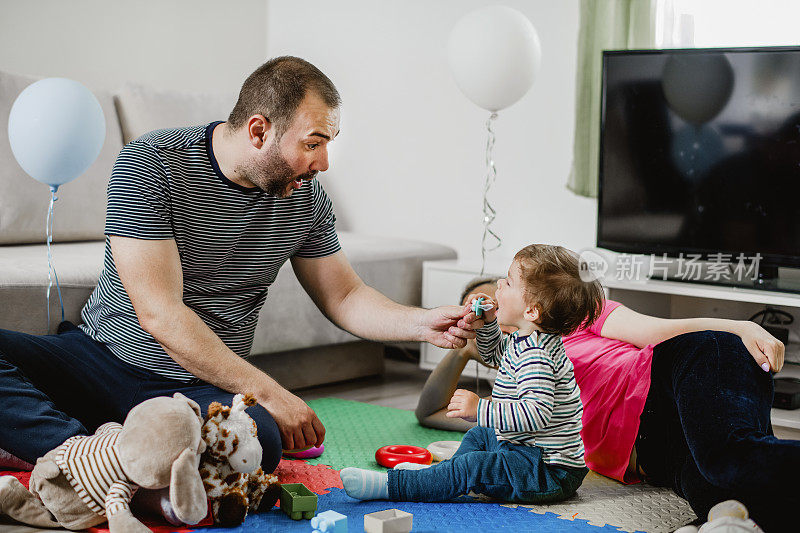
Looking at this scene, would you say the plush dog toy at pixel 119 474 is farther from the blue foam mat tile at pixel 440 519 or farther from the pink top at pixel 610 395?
the pink top at pixel 610 395

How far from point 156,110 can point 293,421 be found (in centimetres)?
166

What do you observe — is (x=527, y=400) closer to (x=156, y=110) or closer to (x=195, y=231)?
(x=195, y=231)

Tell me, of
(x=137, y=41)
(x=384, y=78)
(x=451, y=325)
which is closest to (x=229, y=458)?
(x=451, y=325)

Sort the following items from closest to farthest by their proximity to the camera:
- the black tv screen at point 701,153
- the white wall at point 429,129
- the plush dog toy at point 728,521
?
the plush dog toy at point 728,521, the black tv screen at point 701,153, the white wall at point 429,129

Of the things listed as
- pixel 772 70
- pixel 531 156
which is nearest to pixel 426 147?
pixel 531 156

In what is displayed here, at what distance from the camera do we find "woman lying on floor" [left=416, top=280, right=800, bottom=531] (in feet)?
4.41

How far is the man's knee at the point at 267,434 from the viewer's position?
1.56 m

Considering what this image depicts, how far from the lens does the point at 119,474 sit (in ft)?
4.53

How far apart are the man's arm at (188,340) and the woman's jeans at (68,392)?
4cm

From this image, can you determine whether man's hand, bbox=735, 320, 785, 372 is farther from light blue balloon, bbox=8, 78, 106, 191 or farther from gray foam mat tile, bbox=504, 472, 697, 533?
light blue balloon, bbox=8, 78, 106, 191

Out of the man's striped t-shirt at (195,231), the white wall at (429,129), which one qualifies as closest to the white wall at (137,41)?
the white wall at (429,129)

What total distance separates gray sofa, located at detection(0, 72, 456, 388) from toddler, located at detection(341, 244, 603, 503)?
35.2 inches

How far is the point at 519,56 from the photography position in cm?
244

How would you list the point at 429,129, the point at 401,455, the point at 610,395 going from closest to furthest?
the point at 610,395
the point at 401,455
the point at 429,129
